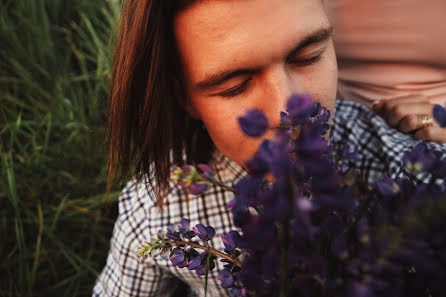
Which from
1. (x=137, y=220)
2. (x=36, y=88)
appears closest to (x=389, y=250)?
(x=137, y=220)

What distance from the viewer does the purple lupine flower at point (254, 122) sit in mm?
376

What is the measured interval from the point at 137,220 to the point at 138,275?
186 millimetres

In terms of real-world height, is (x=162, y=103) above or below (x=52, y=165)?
above

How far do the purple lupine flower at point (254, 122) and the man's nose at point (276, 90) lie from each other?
45 cm

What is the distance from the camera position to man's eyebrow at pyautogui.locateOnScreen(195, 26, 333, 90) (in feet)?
2.80

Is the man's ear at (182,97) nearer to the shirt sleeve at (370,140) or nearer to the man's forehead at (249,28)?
the man's forehead at (249,28)

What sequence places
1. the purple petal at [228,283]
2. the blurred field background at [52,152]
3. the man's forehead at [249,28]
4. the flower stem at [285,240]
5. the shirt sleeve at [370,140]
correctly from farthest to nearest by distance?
1. the blurred field background at [52,152]
2. the shirt sleeve at [370,140]
3. the man's forehead at [249,28]
4. the purple petal at [228,283]
5. the flower stem at [285,240]

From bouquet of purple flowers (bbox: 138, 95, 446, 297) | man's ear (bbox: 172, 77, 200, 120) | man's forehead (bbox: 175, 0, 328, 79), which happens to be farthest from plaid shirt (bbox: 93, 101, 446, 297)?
bouquet of purple flowers (bbox: 138, 95, 446, 297)

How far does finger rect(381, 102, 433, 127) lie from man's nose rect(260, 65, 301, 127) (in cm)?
67

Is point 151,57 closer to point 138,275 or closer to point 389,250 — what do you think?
point 138,275

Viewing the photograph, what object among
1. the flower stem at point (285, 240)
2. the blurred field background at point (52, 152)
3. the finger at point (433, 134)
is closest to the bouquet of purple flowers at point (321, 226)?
the flower stem at point (285, 240)

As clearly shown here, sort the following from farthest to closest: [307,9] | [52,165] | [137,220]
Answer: [52,165]
[137,220]
[307,9]

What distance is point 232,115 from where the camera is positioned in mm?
915

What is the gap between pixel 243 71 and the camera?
2.79 feet
